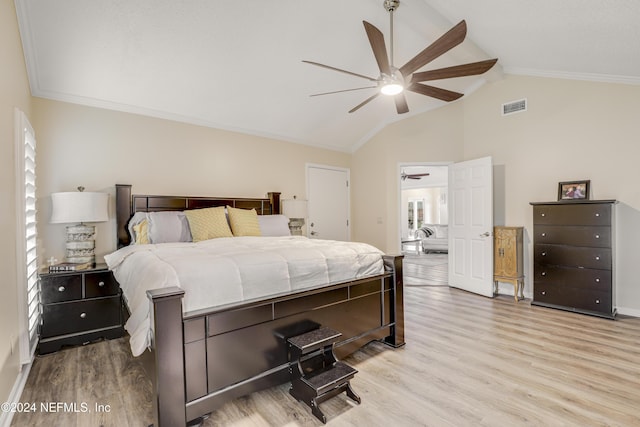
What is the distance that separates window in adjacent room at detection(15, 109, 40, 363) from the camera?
2.32m

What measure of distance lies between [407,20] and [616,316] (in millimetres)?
4202

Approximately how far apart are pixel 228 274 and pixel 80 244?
2347 millimetres

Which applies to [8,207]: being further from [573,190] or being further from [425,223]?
[425,223]

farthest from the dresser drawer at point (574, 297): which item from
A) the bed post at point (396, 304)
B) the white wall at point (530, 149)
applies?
the bed post at point (396, 304)

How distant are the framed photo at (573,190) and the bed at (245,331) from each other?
2.76 metres

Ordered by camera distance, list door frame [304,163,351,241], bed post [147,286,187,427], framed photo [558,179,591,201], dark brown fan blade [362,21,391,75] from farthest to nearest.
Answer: door frame [304,163,351,241]
framed photo [558,179,591,201]
dark brown fan blade [362,21,391,75]
bed post [147,286,187,427]

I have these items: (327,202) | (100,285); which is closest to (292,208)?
(327,202)

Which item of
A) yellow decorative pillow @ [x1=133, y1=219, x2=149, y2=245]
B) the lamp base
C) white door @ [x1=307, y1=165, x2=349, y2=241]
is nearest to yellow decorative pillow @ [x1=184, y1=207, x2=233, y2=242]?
yellow decorative pillow @ [x1=133, y1=219, x2=149, y2=245]

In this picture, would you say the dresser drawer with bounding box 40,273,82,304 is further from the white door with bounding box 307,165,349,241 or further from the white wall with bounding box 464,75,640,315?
the white wall with bounding box 464,75,640,315

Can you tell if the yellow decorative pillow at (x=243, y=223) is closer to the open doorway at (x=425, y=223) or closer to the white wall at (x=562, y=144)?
the open doorway at (x=425, y=223)

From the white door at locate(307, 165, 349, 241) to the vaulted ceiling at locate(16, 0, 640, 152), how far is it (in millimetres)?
1658

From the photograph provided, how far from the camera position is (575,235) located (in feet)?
12.2

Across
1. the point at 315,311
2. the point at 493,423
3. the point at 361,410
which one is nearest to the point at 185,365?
the point at 315,311

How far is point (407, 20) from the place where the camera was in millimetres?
3344
